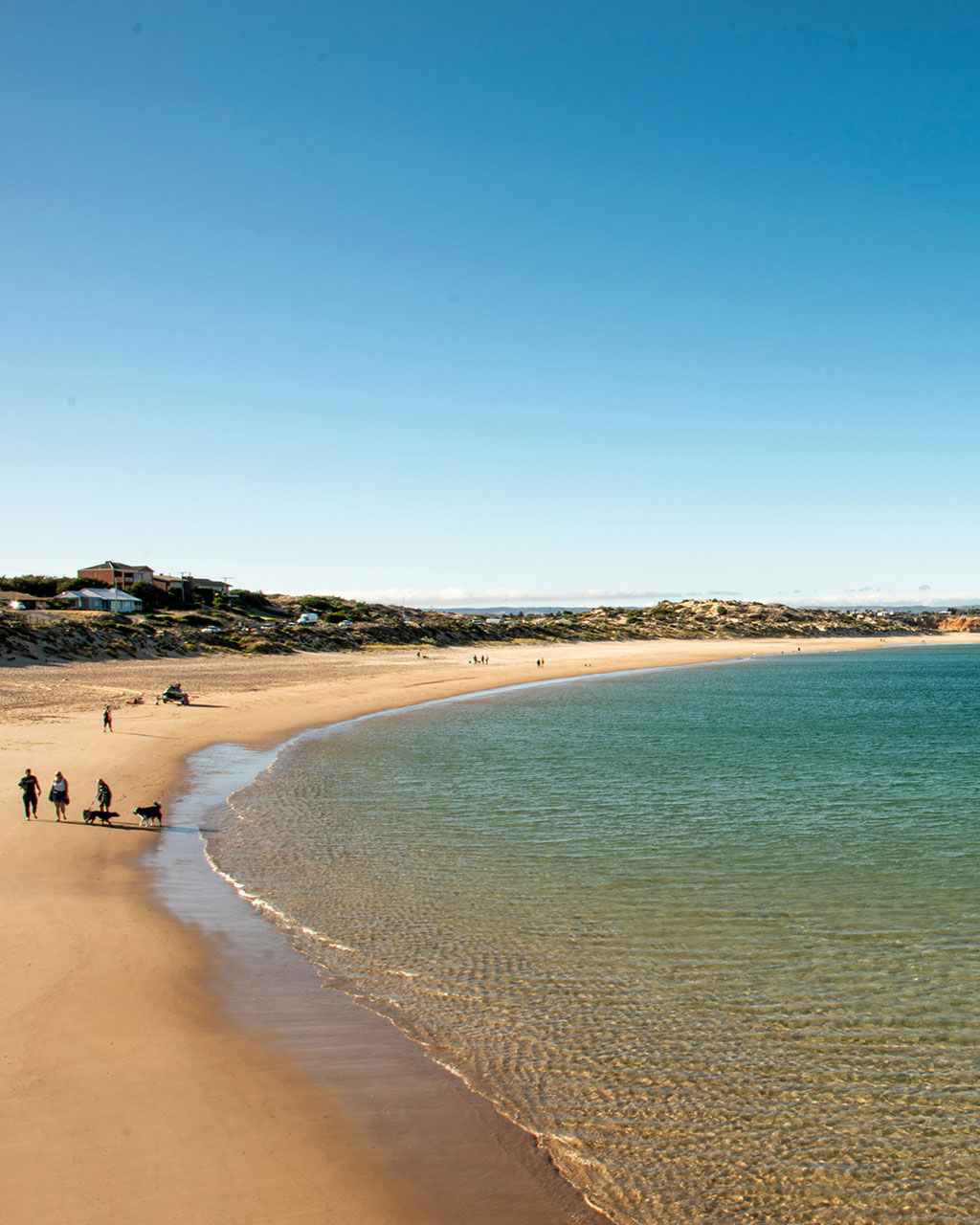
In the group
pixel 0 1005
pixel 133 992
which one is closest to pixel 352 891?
pixel 133 992

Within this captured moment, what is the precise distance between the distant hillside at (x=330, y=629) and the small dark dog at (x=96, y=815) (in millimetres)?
43918

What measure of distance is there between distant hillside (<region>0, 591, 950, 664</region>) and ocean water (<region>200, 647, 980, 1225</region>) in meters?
44.1

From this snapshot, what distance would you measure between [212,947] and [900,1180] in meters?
9.95

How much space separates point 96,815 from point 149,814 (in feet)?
4.22

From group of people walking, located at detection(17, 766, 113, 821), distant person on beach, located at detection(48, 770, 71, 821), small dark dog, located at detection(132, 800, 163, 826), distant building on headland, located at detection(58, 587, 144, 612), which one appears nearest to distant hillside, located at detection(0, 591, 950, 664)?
distant building on headland, located at detection(58, 587, 144, 612)

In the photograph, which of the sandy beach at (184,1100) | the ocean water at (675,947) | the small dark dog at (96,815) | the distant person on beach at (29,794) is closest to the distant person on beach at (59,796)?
the distant person on beach at (29,794)

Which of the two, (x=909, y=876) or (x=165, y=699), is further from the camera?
(x=165, y=699)

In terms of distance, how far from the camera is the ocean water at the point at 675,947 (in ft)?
27.2

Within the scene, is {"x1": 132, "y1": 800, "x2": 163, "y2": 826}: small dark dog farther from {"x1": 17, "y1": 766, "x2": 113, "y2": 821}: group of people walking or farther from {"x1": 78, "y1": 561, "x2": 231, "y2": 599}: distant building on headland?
{"x1": 78, "y1": 561, "x2": 231, "y2": 599}: distant building on headland

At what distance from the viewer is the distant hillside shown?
6588cm

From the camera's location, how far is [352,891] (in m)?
16.2

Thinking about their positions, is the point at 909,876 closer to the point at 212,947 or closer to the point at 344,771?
the point at 212,947

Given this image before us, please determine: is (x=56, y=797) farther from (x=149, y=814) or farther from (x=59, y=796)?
(x=149, y=814)

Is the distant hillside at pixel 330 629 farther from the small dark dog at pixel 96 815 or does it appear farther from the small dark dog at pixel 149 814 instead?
the small dark dog at pixel 149 814
